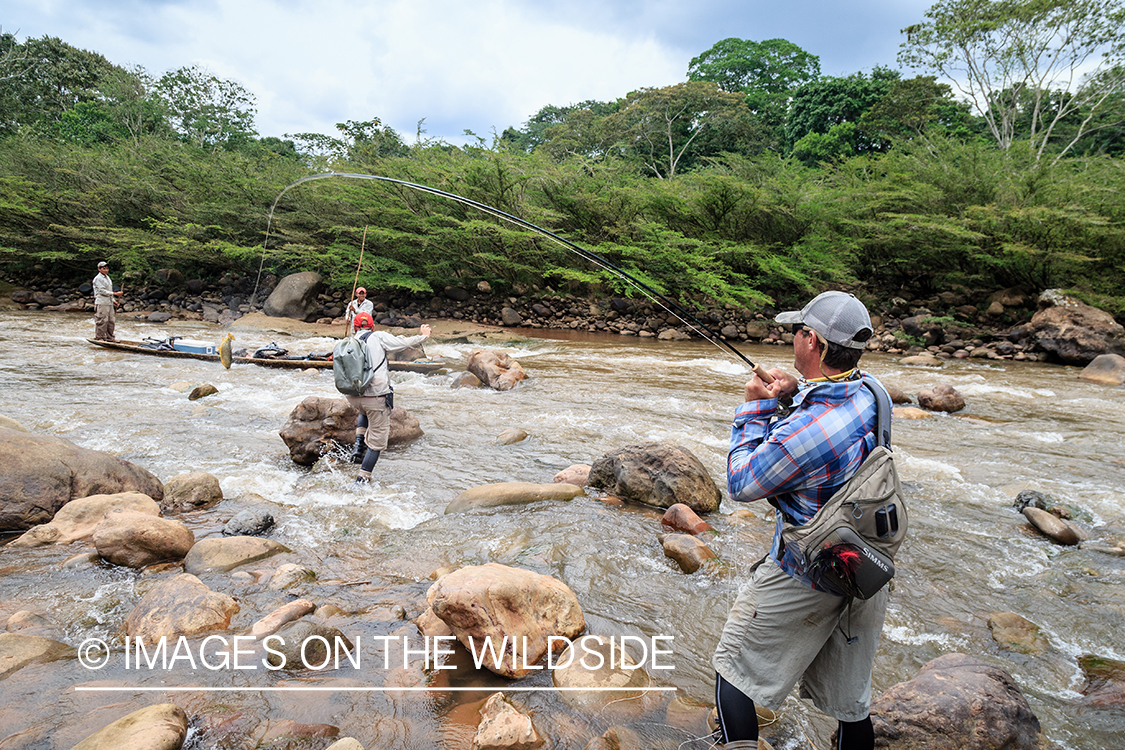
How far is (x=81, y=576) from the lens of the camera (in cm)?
355

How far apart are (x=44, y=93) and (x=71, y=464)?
42.3 meters

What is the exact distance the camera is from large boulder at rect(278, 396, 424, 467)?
6.02 metres

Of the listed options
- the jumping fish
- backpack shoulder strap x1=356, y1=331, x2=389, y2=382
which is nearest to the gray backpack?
backpack shoulder strap x1=356, y1=331, x2=389, y2=382

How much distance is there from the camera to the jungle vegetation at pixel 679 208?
17.1 metres

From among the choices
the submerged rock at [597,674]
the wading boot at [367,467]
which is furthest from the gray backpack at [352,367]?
the submerged rock at [597,674]

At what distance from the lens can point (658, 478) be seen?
5145mm

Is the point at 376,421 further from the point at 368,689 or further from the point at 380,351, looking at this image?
the point at 368,689

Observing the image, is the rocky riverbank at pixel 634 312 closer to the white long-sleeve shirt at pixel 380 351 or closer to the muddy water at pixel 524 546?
the muddy water at pixel 524 546

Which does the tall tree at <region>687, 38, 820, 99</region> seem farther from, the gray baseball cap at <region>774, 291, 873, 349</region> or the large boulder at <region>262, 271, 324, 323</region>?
the gray baseball cap at <region>774, 291, 873, 349</region>

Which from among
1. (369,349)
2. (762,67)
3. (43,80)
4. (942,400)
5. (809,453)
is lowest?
(942,400)

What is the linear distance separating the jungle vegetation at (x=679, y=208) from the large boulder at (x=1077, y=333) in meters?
2.03

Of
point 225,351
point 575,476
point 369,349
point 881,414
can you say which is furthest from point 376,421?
point 225,351

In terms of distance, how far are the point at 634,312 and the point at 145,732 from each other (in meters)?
18.7

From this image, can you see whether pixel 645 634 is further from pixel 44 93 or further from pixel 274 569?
pixel 44 93
